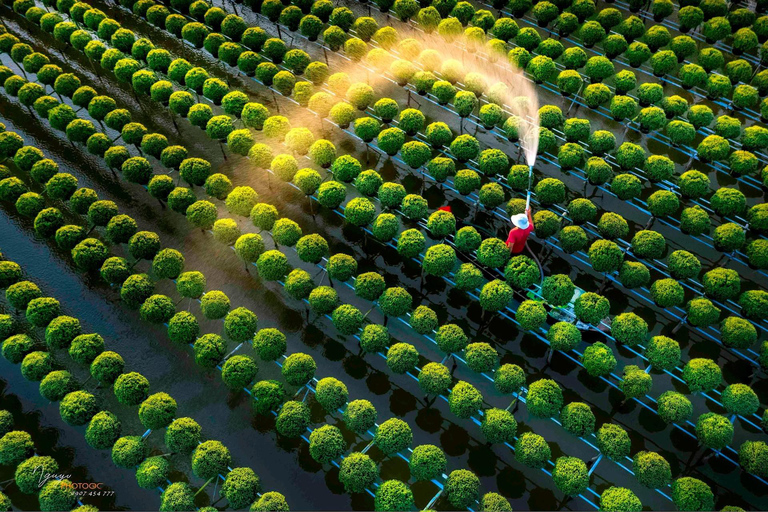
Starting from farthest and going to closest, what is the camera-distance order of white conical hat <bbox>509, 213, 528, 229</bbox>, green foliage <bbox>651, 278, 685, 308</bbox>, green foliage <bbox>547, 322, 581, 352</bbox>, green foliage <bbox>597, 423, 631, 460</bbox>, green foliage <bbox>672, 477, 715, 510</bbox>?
1. white conical hat <bbox>509, 213, 528, 229</bbox>
2. green foliage <bbox>651, 278, 685, 308</bbox>
3. green foliage <bbox>547, 322, 581, 352</bbox>
4. green foliage <bbox>597, 423, 631, 460</bbox>
5. green foliage <bbox>672, 477, 715, 510</bbox>

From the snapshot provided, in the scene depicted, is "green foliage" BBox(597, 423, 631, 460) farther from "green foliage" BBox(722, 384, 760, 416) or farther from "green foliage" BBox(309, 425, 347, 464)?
"green foliage" BBox(309, 425, 347, 464)

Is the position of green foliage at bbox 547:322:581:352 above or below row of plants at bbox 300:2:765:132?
below

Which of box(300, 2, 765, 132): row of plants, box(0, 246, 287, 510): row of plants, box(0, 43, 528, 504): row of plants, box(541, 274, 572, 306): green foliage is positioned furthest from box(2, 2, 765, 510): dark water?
box(300, 2, 765, 132): row of plants

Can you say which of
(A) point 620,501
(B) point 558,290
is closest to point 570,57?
(B) point 558,290

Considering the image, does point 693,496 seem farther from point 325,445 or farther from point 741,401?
point 325,445

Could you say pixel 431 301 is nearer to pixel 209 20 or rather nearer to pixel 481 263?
pixel 481 263

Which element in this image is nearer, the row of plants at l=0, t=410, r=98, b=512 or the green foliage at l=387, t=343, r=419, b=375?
the row of plants at l=0, t=410, r=98, b=512
